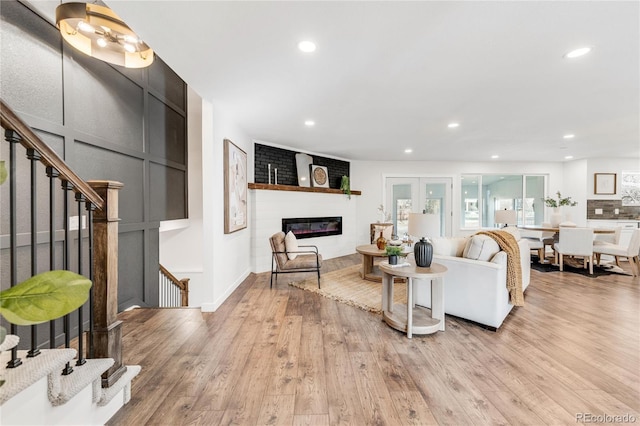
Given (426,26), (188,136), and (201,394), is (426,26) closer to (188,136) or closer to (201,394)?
(201,394)

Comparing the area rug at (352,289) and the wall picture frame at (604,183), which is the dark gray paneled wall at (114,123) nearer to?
the area rug at (352,289)

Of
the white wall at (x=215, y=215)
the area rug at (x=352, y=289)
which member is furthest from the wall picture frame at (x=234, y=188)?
the area rug at (x=352, y=289)

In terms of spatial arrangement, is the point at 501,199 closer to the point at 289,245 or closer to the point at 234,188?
the point at 289,245

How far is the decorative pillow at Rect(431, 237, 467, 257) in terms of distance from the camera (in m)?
3.20

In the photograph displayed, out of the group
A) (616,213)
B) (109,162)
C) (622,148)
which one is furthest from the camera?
(616,213)

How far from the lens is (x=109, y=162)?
280 cm

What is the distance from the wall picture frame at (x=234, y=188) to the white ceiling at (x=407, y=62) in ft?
1.58

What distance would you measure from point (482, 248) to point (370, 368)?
69.3 inches

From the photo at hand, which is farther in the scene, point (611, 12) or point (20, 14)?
point (20, 14)

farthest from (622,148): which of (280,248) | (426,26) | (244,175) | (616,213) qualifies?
(244,175)

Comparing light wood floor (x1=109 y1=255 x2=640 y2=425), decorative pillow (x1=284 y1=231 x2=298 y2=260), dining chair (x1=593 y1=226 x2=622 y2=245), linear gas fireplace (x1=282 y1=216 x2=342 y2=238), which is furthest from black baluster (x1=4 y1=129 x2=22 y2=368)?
dining chair (x1=593 y1=226 x2=622 y2=245)

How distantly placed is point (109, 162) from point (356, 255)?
5186mm

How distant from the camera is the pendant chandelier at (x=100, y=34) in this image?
2.08m

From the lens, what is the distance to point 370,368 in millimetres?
2072
